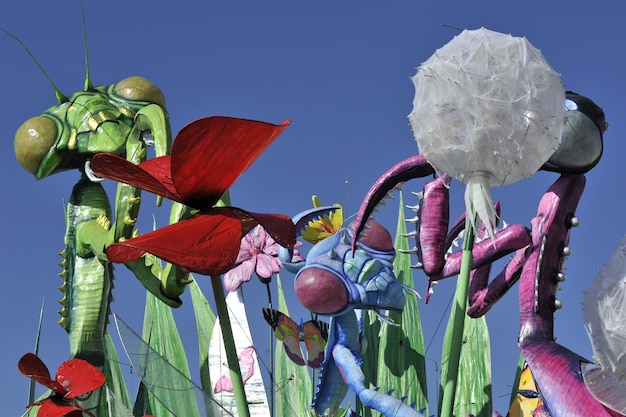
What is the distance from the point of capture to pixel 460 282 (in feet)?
13.5

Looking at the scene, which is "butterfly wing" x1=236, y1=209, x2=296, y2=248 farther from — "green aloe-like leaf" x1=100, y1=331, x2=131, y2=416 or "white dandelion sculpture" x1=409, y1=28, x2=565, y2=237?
"green aloe-like leaf" x1=100, y1=331, x2=131, y2=416

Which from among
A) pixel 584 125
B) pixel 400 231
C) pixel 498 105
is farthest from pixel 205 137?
pixel 400 231

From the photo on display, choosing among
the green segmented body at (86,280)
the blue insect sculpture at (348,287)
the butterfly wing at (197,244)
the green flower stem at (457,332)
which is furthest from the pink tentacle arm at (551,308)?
the green segmented body at (86,280)

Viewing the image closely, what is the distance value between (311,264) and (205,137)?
9.77 feet

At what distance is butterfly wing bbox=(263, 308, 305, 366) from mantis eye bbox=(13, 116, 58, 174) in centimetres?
182

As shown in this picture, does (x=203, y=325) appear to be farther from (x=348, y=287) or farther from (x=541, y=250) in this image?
(x=541, y=250)

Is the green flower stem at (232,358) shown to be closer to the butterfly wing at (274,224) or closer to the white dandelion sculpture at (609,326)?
the butterfly wing at (274,224)

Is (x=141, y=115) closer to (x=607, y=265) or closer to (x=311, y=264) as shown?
(x=311, y=264)

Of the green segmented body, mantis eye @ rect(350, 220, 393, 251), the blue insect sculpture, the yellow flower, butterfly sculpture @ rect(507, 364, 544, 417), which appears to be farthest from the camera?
the yellow flower

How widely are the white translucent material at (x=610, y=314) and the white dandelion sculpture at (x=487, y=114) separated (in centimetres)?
46

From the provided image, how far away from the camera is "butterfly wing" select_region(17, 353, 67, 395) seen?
544cm

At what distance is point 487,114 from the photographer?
3.97 metres

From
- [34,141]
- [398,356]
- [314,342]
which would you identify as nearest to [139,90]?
[34,141]

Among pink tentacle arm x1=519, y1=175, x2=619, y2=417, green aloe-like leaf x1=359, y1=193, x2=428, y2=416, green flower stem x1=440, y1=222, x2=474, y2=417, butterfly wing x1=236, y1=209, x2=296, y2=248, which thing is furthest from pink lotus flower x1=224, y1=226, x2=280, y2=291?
butterfly wing x1=236, y1=209, x2=296, y2=248
